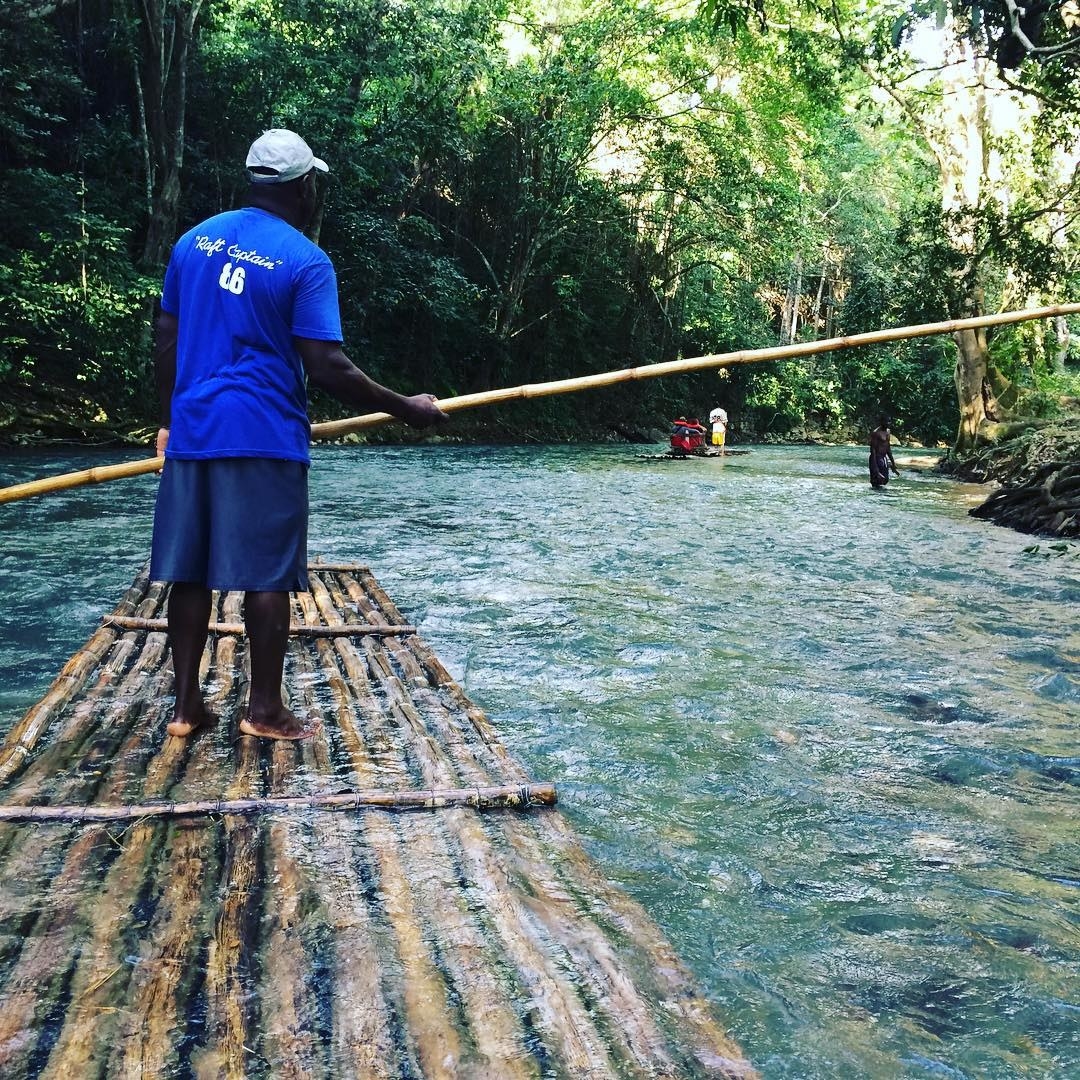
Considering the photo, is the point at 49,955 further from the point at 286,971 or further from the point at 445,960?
the point at 445,960

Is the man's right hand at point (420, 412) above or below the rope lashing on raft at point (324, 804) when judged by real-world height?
above

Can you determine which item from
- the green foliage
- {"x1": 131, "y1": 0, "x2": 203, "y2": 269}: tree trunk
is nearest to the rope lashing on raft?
the green foliage

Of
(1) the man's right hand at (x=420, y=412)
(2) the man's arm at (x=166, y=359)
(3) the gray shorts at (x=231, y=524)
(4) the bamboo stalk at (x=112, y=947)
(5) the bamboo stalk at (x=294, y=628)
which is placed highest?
(2) the man's arm at (x=166, y=359)

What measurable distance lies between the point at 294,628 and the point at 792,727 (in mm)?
2076

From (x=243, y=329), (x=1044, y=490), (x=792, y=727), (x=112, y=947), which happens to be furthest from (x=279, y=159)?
(x=1044, y=490)

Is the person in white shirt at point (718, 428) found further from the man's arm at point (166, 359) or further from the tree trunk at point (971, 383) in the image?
the man's arm at point (166, 359)

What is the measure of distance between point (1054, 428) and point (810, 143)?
44.3 ft

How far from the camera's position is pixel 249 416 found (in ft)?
9.51

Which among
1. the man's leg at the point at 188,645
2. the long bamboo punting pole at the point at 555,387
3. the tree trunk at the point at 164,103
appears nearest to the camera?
the man's leg at the point at 188,645

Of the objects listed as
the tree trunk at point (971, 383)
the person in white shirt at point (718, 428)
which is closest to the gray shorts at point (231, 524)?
the tree trunk at point (971, 383)

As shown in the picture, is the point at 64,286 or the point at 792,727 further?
the point at 64,286

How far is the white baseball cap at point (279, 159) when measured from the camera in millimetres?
3018

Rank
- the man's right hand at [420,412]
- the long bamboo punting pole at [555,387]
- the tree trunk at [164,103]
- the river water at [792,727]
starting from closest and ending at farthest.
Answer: the river water at [792,727], the man's right hand at [420,412], the long bamboo punting pole at [555,387], the tree trunk at [164,103]

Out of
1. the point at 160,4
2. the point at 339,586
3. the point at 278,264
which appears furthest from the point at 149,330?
the point at 278,264
